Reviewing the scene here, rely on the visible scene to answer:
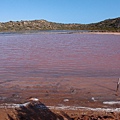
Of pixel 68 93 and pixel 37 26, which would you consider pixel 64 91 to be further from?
pixel 37 26

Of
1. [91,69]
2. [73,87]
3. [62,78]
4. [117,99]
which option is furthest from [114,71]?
[117,99]

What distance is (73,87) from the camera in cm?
822

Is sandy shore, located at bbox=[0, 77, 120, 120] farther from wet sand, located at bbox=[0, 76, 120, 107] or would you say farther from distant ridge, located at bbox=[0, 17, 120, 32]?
distant ridge, located at bbox=[0, 17, 120, 32]

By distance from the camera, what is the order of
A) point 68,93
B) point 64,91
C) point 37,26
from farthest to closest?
1. point 37,26
2. point 64,91
3. point 68,93

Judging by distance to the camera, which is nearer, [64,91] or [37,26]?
[64,91]

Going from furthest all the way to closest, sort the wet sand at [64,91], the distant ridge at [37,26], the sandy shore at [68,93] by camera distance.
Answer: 1. the distant ridge at [37,26]
2. the wet sand at [64,91]
3. the sandy shore at [68,93]

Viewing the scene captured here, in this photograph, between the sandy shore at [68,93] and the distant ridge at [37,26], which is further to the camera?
the distant ridge at [37,26]

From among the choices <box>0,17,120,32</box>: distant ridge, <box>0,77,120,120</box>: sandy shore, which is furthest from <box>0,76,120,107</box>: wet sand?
<box>0,17,120,32</box>: distant ridge

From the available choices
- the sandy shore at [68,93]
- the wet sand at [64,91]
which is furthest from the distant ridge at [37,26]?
the sandy shore at [68,93]

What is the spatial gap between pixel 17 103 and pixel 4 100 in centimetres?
49

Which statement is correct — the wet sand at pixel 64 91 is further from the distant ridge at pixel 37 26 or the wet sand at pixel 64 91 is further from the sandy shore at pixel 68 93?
the distant ridge at pixel 37 26

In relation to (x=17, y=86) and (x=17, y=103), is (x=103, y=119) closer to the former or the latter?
(x=17, y=103)

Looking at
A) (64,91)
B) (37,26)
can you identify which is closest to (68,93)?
(64,91)

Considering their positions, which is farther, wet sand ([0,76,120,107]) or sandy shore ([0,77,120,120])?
wet sand ([0,76,120,107])
